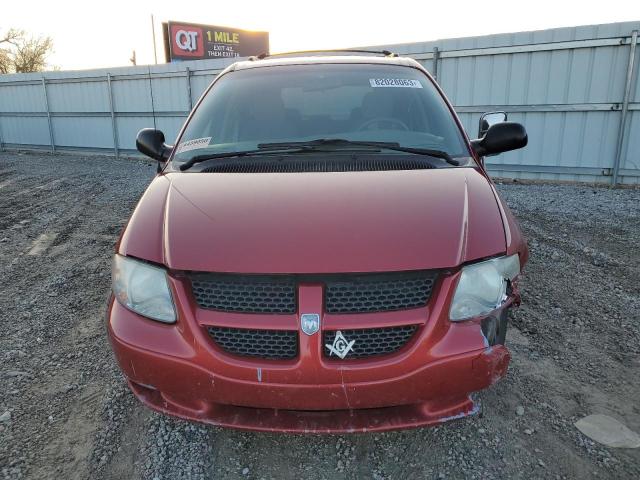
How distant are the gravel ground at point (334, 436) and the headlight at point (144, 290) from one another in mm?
689

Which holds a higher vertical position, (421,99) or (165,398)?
(421,99)

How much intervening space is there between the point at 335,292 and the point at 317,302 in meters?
0.07

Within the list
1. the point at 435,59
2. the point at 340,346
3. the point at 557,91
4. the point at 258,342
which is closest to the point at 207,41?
the point at 435,59

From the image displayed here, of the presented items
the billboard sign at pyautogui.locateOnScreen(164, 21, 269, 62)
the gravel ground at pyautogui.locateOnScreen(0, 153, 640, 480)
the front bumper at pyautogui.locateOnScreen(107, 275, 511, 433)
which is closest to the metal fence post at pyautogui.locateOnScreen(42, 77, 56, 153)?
the billboard sign at pyautogui.locateOnScreen(164, 21, 269, 62)

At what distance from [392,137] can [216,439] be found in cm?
176

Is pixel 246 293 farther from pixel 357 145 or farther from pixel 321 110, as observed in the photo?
pixel 321 110

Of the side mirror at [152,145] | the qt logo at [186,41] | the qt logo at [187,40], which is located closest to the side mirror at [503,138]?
the side mirror at [152,145]

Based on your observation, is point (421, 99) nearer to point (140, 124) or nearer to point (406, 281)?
point (406, 281)

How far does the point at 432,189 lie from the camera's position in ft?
6.79

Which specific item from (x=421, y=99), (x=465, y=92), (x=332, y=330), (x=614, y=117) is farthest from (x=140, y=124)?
(x=332, y=330)

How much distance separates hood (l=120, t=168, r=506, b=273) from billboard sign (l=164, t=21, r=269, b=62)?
27.0m

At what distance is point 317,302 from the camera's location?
1.67m

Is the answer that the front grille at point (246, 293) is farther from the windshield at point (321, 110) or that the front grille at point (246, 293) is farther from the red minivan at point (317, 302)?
the windshield at point (321, 110)

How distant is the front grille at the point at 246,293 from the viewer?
1.69 m
